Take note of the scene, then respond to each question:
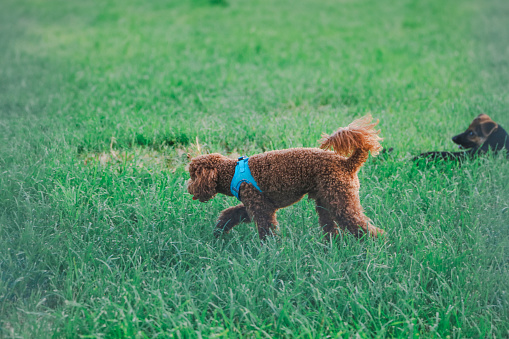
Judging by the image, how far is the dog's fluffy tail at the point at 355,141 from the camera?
2.65m

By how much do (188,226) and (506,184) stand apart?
8.53 ft

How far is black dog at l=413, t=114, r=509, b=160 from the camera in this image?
4195 mm

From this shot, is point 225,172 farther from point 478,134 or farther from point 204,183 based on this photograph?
point 478,134

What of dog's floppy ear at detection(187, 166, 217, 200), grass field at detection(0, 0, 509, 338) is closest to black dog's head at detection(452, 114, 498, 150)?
grass field at detection(0, 0, 509, 338)

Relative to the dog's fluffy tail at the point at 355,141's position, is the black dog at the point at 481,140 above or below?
below

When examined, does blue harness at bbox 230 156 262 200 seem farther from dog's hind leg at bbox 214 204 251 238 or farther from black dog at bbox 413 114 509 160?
black dog at bbox 413 114 509 160

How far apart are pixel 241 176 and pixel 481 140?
260cm

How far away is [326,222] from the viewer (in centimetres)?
290

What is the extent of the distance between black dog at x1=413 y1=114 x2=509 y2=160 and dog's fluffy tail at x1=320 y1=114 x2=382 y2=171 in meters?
1.67

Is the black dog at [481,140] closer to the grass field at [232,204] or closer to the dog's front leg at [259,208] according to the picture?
the grass field at [232,204]

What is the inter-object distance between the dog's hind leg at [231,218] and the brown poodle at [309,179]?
5.2 inches

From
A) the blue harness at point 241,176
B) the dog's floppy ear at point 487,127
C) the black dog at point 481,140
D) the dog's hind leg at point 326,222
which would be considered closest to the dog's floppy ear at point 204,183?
the blue harness at point 241,176

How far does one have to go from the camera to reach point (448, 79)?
6.79 m

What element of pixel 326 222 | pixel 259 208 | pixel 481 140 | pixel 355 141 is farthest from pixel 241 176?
pixel 481 140
